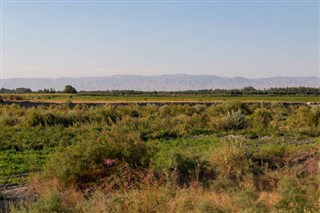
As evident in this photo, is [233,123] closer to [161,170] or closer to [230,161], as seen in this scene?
[230,161]

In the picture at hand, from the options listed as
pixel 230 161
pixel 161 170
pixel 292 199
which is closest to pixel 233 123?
pixel 230 161

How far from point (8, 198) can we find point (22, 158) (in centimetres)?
710

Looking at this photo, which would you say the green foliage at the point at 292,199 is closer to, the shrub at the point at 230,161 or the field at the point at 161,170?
the field at the point at 161,170

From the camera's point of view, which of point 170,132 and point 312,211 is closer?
point 312,211

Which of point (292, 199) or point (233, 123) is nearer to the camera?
point (292, 199)

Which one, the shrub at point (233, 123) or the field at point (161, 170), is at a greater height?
the shrub at point (233, 123)

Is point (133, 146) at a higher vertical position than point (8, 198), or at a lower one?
higher

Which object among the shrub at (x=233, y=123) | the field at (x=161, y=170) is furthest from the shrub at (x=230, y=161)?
the shrub at (x=233, y=123)

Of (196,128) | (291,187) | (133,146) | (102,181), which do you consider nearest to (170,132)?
(196,128)

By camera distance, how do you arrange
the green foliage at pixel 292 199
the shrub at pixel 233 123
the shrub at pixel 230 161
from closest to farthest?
the green foliage at pixel 292 199 → the shrub at pixel 230 161 → the shrub at pixel 233 123

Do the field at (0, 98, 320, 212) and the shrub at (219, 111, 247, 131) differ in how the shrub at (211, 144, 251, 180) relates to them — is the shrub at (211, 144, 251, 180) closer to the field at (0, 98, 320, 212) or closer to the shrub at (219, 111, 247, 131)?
the field at (0, 98, 320, 212)

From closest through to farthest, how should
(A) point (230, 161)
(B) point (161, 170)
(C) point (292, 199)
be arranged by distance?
(C) point (292, 199) < (B) point (161, 170) < (A) point (230, 161)

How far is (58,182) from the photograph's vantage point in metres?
13.8

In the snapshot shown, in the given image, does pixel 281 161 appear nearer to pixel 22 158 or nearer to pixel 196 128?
pixel 22 158
